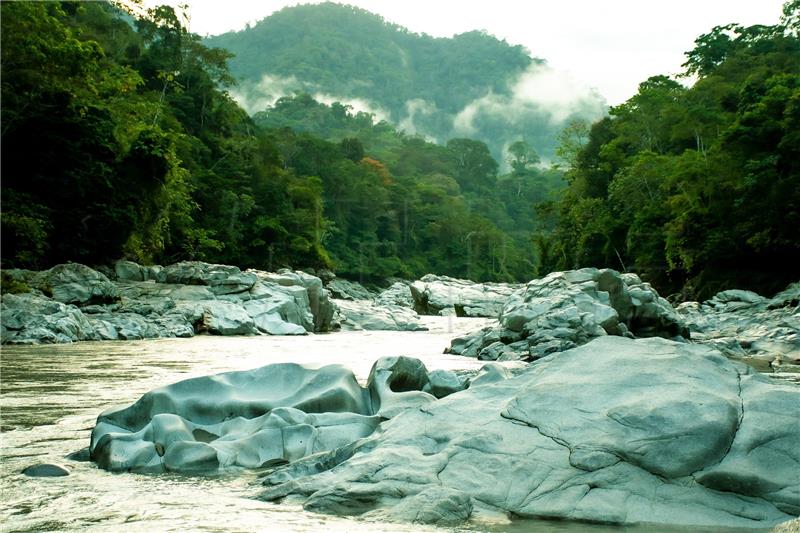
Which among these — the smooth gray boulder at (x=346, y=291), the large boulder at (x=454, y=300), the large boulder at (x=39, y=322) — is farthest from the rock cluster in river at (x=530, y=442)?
the smooth gray boulder at (x=346, y=291)

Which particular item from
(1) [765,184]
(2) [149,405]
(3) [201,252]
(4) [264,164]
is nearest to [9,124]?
(3) [201,252]

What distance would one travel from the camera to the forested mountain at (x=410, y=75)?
145 m

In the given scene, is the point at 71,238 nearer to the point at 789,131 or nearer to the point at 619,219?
the point at 789,131

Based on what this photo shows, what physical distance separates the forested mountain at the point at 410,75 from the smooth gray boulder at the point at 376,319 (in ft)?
375

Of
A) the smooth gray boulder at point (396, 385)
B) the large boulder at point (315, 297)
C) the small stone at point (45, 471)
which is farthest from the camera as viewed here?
the large boulder at point (315, 297)

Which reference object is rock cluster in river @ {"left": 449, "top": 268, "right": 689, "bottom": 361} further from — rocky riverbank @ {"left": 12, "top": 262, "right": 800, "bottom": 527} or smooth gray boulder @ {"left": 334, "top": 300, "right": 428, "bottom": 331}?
rocky riverbank @ {"left": 12, "top": 262, "right": 800, "bottom": 527}

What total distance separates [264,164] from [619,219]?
20911 millimetres

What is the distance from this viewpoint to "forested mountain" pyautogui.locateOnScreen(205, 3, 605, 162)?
144875mm

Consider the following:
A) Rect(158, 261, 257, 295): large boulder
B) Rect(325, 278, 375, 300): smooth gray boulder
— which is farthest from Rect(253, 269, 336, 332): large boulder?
Rect(325, 278, 375, 300): smooth gray boulder

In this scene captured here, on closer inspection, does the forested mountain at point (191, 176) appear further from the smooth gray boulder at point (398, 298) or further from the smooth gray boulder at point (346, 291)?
the smooth gray boulder at point (398, 298)

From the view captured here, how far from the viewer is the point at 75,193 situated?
22594 millimetres

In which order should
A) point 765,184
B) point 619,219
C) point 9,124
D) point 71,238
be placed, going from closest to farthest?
point 9,124, point 71,238, point 765,184, point 619,219

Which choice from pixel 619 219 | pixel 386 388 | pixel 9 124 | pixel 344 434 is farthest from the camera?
pixel 619 219

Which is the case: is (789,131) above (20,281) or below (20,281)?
above
